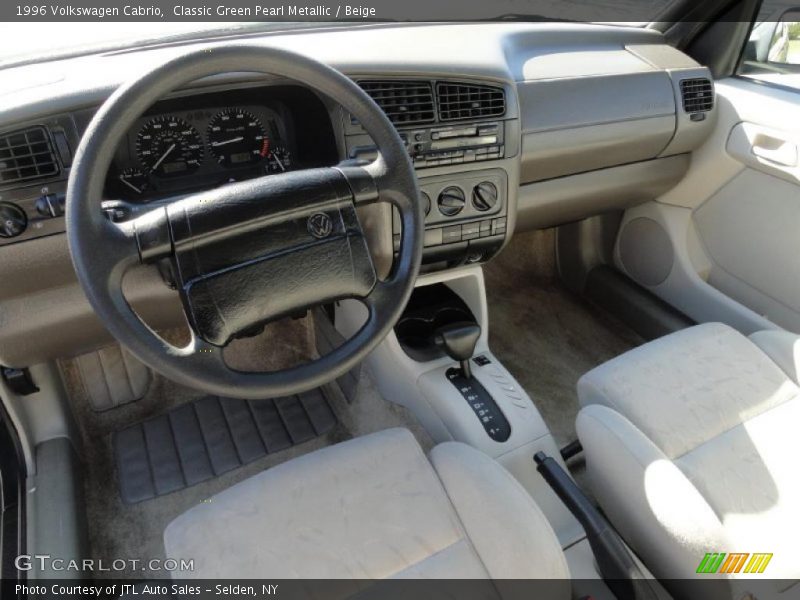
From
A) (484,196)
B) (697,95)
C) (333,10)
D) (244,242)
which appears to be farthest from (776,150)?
(244,242)

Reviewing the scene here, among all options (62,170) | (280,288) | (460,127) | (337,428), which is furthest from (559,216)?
(62,170)

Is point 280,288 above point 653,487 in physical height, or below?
above

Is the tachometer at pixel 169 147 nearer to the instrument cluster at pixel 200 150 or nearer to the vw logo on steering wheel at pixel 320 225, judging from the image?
the instrument cluster at pixel 200 150

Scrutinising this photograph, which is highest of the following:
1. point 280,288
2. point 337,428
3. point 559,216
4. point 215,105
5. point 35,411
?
point 215,105

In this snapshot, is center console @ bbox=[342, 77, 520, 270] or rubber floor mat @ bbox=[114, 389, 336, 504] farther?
rubber floor mat @ bbox=[114, 389, 336, 504]

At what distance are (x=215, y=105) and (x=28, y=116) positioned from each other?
1.25 ft

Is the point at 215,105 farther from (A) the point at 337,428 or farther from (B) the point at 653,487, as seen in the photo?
(B) the point at 653,487

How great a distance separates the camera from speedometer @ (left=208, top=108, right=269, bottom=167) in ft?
4.56

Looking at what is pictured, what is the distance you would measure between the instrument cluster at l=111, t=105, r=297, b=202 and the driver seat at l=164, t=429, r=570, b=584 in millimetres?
673

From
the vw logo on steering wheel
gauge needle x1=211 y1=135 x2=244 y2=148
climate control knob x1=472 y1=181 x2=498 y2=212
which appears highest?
the vw logo on steering wheel

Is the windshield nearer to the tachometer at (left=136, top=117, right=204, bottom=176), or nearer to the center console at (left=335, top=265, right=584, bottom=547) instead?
the tachometer at (left=136, top=117, right=204, bottom=176)

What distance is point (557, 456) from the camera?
154 centimetres

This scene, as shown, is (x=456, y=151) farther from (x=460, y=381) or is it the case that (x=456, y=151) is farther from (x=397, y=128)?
(x=460, y=381)

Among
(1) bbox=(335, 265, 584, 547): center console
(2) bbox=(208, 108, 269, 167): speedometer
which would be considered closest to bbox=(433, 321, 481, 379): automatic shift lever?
(1) bbox=(335, 265, 584, 547): center console
